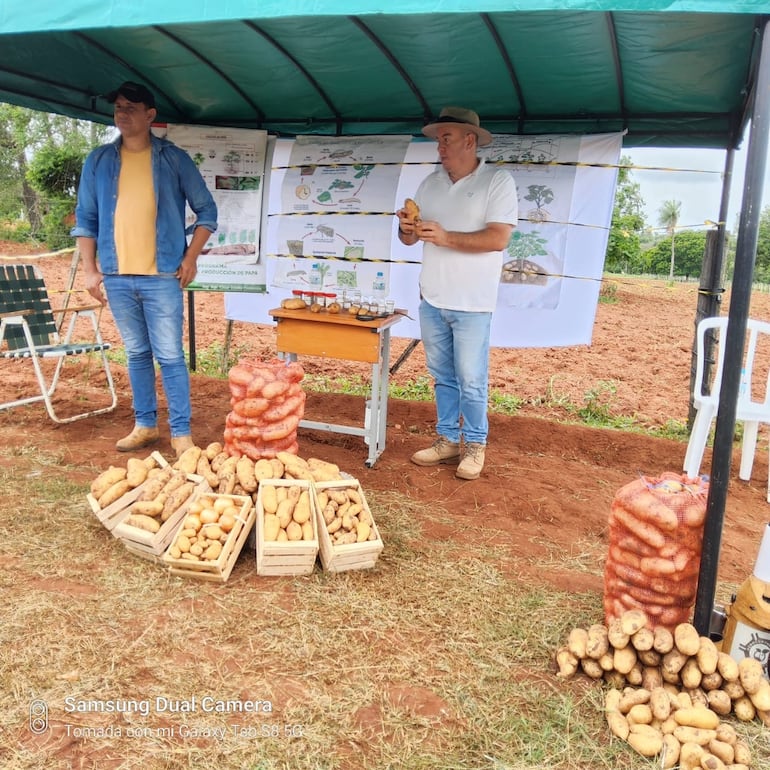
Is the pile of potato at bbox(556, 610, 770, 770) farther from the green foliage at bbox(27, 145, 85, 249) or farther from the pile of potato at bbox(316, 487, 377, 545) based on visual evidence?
the green foliage at bbox(27, 145, 85, 249)

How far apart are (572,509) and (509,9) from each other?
9.31 ft

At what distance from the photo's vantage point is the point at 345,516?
316 centimetres

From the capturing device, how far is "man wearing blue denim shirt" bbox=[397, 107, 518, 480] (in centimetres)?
398

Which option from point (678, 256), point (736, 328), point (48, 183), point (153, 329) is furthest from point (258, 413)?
point (678, 256)

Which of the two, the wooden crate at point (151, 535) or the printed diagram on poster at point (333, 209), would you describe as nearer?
the wooden crate at point (151, 535)

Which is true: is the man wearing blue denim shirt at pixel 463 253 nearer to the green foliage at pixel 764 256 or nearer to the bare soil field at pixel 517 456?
the bare soil field at pixel 517 456

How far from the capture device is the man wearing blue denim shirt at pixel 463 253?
3982mm

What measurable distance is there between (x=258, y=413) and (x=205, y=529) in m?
0.81

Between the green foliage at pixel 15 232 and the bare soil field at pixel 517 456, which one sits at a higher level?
the green foliage at pixel 15 232

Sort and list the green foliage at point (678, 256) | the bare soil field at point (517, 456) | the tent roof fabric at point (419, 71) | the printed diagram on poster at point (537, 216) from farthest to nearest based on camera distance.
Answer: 1. the green foliage at point (678, 256)
2. the printed diagram on poster at point (537, 216)
3. the tent roof fabric at point (419, 71)
4. the bare soil field at point (517, 456)

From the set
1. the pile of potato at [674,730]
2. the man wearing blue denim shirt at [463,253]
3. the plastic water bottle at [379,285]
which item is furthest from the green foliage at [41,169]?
the pile of potato at [674,730]

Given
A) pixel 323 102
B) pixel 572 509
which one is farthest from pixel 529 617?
pixel 323 102

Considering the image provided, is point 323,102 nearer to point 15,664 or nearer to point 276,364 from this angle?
point 276,364

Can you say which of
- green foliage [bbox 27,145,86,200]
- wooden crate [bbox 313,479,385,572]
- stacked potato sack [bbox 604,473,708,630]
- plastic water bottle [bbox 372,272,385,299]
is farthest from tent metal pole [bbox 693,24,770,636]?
green foliage [bbox 27,145,86,200]
